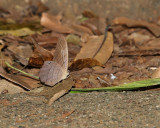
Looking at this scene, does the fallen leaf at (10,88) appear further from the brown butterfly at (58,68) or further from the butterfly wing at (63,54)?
the butterfly wing at (63,54)

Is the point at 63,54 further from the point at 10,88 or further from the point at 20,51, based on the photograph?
the point at 20,51

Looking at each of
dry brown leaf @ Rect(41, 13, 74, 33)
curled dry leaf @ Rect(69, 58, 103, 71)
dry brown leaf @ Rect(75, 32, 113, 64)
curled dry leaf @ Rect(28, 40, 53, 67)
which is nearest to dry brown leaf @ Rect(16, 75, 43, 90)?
curled dry leaf @ Rect(28, 40, 53, 67)

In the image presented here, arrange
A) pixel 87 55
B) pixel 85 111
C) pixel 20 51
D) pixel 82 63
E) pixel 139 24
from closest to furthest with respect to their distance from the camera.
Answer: pixel 85 111 < pixel 82 63 < pixel 87 55 < pixel 20 51 < pixel 139 24

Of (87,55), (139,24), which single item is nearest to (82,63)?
(87,55)

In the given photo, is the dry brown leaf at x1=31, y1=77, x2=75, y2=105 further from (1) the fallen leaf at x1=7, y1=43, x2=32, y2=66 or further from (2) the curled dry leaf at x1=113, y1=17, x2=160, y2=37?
(2) the curled dry leaf at x1=113, y1=17, x2=160, y2=37

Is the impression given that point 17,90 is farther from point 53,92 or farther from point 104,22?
point 104,22

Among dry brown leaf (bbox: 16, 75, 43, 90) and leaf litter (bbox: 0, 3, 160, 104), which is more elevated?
leaf litter (bbox: 0, 3, 160, 104)
